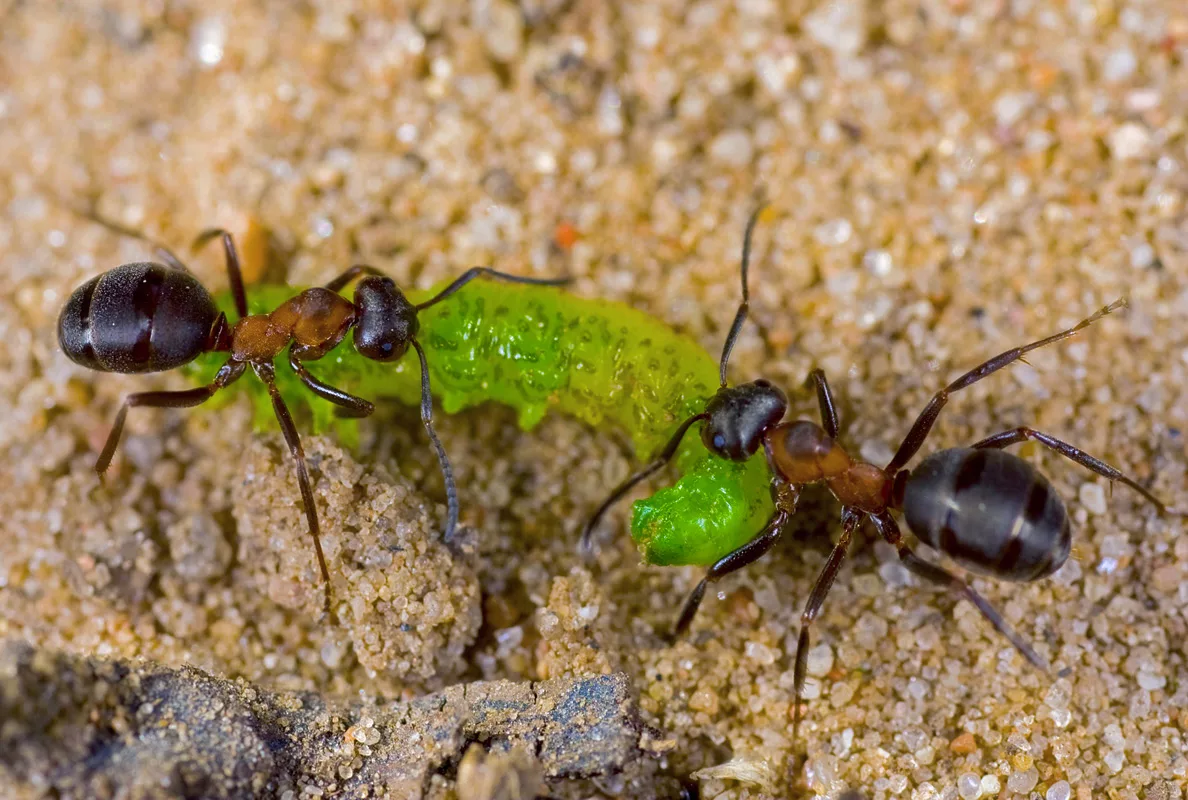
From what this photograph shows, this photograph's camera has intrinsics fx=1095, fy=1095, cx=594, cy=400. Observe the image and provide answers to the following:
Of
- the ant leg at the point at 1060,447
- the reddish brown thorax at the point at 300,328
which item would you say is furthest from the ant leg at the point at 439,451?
the ant leg at the point at 1060,447

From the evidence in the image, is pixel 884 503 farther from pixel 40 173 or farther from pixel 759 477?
pixel 40 173

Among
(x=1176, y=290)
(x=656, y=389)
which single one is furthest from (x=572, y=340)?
(x=1176, y=290)

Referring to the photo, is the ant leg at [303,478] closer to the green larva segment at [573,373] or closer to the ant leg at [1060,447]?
the green larva segment at [573,373]

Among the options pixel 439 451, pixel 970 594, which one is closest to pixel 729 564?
pixel 970 594

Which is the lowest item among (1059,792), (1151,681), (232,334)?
(1059,792)

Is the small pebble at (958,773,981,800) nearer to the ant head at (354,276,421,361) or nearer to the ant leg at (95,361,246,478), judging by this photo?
the ant head at (354,276,421,361)

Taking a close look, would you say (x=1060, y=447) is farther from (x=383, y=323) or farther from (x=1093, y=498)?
(x=383, y=323)
